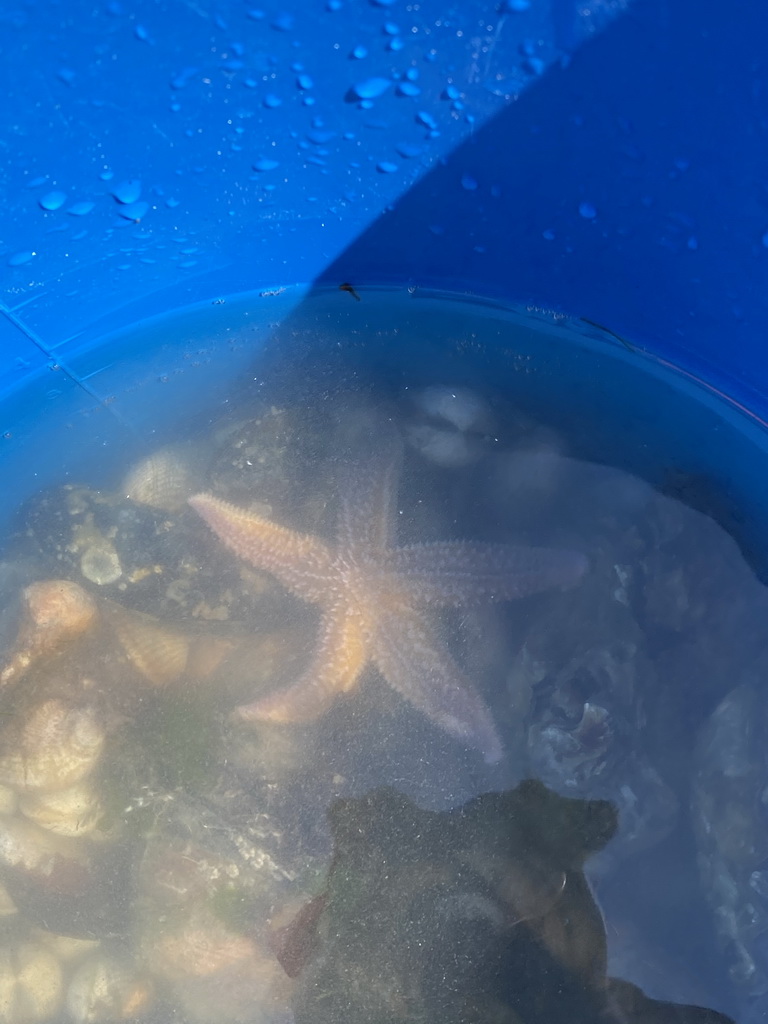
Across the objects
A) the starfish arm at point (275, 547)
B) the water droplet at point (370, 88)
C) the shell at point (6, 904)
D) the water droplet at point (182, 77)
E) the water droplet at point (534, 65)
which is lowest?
the shell at point (6, 904)

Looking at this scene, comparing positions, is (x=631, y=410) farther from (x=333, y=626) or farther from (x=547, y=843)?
(x=547, y=843)

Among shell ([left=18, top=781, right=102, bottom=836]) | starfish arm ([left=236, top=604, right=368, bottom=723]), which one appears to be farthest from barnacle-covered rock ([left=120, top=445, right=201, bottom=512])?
shell ([left=18, top=781, right=102, bottom=836])

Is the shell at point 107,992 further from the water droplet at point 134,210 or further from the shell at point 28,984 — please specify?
the water droplet at point 134,210

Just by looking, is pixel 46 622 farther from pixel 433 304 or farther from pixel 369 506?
pixel 433 304

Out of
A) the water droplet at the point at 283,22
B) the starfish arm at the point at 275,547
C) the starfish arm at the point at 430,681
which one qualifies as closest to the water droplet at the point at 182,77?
the water droplet at the point at 283,22

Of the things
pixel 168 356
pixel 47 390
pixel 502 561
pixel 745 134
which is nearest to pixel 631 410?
pixel 502 561

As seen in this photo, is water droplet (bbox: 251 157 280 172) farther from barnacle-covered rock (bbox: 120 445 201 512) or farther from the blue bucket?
barnacle-covered rock (bbox: 120 445 201 512)
